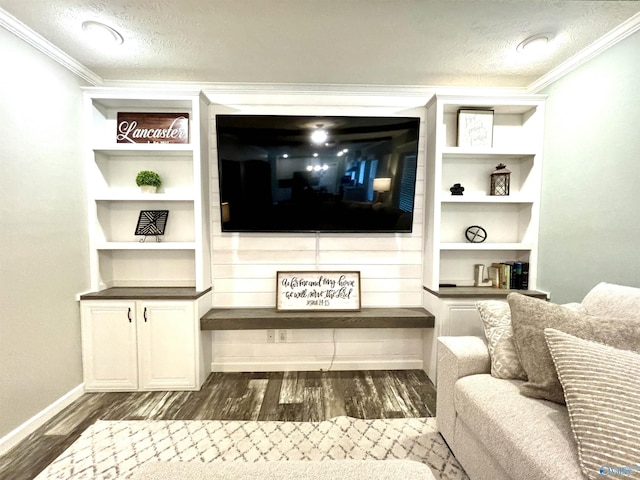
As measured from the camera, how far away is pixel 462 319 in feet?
7.82

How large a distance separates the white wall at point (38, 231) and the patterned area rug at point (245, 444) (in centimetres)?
53

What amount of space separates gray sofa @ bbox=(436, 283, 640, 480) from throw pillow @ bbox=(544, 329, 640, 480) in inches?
3.2

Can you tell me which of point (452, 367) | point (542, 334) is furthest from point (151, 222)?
point (542, 334)

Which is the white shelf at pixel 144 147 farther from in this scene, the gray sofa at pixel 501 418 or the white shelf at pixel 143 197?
the gray sofa at pixel 501 418

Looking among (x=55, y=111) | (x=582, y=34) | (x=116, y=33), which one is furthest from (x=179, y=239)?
(x=582, y=34)

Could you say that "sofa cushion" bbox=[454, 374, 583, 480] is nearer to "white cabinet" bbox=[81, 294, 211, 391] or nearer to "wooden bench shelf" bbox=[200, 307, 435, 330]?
"wooden bench shelf" bbox=[200, 307, 435, 330]

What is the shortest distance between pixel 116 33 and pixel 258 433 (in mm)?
2760

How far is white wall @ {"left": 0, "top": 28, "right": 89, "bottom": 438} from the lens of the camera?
1.77 meters

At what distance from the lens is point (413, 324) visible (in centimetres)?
240

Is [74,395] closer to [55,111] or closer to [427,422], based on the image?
[55,111]

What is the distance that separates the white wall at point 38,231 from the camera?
5.81ft

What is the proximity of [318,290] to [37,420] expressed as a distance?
212cm

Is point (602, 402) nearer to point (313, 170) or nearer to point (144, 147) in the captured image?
point (313, 170)

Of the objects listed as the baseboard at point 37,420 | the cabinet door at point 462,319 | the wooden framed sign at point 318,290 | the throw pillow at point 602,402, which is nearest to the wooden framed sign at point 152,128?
the wooden framed sign at point 318,290
